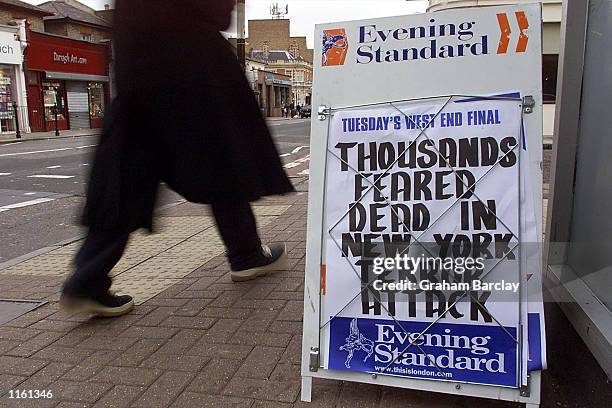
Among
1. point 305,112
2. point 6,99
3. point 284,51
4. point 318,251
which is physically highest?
point 284,51

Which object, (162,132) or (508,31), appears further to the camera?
(162,132)

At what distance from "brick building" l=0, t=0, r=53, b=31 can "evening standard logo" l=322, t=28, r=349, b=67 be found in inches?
1238

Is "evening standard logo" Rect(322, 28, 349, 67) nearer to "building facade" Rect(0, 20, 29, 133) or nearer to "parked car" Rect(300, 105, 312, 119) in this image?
"building facade" Rect(0, 20, 29, 133)

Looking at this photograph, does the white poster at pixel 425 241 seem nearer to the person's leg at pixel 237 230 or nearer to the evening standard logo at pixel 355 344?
the evening standard logo at pixel 355 344

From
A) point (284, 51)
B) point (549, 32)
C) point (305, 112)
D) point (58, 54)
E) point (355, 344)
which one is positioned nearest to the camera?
point (355, 344)

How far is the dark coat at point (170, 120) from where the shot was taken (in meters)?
3.05

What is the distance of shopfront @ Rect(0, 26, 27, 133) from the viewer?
26891 mm

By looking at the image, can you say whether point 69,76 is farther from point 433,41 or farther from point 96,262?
point 433,41

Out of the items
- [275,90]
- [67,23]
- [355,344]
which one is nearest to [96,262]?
[355,344]

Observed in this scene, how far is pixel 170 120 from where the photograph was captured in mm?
3160

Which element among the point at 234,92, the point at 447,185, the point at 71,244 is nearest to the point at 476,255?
the point at 447,185

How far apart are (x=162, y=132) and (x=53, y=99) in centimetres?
3096

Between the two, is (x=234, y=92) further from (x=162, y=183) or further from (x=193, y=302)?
(x=193, y=302)

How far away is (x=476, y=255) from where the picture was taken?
85.6 inches
